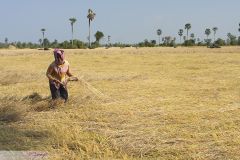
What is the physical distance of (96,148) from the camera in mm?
8078

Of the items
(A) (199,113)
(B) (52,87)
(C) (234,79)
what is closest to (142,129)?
(A) (199,113)

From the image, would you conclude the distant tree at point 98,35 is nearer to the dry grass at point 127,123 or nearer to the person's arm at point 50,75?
the dry grass at point 127,123

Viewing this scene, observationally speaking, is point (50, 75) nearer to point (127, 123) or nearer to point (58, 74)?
point (58, 74)

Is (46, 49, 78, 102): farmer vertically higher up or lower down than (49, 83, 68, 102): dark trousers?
higher up

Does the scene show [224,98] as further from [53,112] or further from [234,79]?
[234,79]

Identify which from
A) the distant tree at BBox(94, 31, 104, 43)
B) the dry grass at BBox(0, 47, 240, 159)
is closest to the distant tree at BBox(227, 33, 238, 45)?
the distant tree at BBox(94, 31, 104, 43)

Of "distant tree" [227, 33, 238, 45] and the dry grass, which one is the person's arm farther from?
"distant tree" [227, 33, 238, 45]

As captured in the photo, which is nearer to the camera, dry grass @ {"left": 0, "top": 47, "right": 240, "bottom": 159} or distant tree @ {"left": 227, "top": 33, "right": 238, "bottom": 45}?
dry grass @ {"left": 0, "top": 47, "right": 240, "bottom": 159}

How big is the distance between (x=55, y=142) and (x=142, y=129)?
72.3 inches

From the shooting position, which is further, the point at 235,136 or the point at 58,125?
the point at 58,125

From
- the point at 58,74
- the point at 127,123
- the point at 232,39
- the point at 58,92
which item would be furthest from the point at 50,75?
the point at 232,39

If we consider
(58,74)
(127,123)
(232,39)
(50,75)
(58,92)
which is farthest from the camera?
(232,39)

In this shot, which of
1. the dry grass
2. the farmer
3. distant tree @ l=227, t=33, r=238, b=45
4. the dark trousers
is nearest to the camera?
the dry grass

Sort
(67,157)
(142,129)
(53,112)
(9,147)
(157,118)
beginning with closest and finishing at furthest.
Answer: (67,157) → (9,147) → (142,129) → (157,118) → (53,112)
